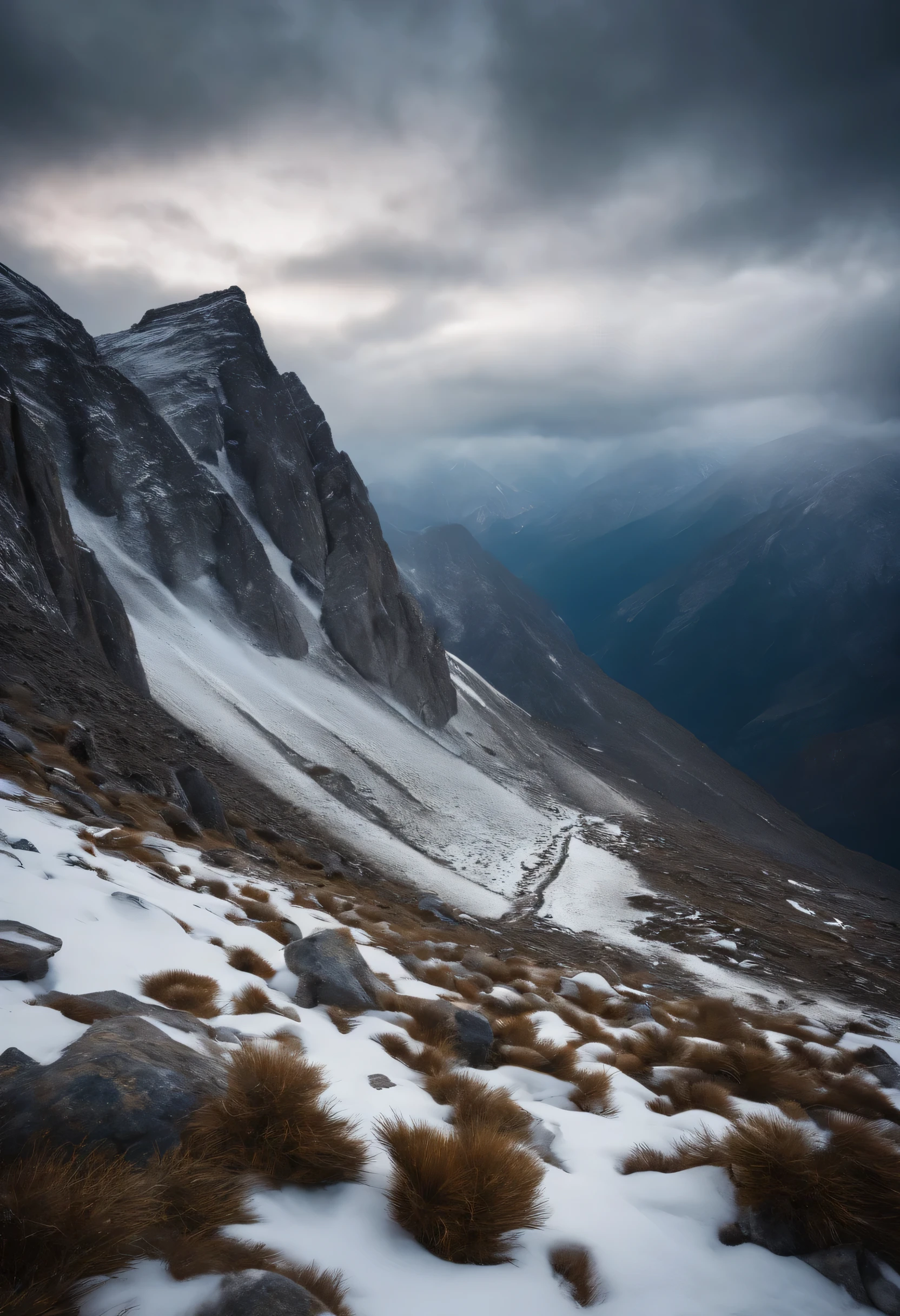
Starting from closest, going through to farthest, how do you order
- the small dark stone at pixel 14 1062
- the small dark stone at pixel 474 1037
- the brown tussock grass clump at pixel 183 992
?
1. the small dark stone at pixel 14 1062
2. the brown tussock grass clump at pixel 183 992
3. the small dark stone at pixel 474 1037

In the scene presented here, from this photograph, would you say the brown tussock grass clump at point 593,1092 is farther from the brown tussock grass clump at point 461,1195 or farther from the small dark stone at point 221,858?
the small dark stone at point 221,858

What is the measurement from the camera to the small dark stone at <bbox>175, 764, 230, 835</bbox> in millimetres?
16531

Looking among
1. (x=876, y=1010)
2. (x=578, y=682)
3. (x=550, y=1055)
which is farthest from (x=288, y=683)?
(x=578, y=682)

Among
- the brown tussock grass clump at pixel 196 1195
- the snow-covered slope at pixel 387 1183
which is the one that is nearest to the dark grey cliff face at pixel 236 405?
the snow-covered slope at pixel 387 1183

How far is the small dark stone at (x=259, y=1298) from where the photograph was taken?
2320mm

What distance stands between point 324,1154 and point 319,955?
3825 millimetres

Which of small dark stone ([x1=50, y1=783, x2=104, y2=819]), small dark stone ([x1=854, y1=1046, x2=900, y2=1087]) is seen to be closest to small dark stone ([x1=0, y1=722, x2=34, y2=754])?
small dark stone ([x1=50, y1=783, x2=104, y2=819])

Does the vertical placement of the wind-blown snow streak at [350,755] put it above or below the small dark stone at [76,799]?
below

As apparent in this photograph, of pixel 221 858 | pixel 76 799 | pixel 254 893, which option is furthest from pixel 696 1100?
pixel 76 799

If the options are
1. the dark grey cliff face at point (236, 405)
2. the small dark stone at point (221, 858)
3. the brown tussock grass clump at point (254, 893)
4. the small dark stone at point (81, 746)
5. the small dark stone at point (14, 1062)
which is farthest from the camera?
the dark grey cliff face at point (236, 405)

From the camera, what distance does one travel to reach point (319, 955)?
23.0 ft

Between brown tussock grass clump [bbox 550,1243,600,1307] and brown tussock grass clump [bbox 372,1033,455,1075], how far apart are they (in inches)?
89.0

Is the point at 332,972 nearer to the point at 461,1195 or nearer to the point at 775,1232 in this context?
the point at 461,1195

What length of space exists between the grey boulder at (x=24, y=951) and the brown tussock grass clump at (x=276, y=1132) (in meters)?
2.06
